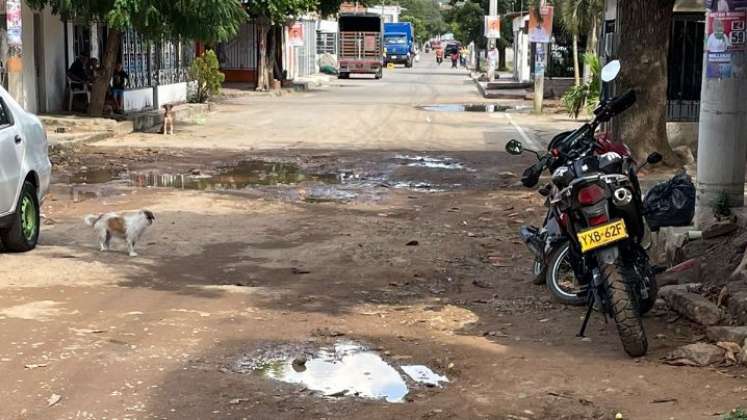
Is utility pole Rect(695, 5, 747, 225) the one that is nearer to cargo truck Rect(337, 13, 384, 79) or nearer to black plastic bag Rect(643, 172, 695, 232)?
black plastic bag Rect(643, 172, 695, 232)

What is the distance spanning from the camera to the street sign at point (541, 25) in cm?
3058

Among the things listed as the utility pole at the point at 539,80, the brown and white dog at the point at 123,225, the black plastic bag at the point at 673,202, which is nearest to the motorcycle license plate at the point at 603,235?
the black plastic bag at the point at 673,202

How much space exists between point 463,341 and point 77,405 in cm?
261

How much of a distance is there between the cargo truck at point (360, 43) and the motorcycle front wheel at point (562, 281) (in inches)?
1970

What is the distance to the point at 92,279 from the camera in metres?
8.12

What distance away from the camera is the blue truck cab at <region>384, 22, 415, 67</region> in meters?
87.2

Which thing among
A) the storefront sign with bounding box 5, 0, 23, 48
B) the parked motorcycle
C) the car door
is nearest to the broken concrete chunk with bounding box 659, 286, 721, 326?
the parked motorcycle

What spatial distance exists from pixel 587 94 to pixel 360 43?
32773mm

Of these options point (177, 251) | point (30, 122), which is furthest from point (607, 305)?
point (30, 122)

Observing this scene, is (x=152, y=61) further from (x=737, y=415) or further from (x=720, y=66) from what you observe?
(x=737, y=415)

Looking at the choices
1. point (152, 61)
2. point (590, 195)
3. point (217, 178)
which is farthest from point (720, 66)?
point (152, 61)

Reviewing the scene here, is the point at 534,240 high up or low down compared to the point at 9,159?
down

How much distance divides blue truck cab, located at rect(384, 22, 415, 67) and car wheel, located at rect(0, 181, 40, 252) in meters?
78.8

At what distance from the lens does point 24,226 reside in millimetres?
9164
